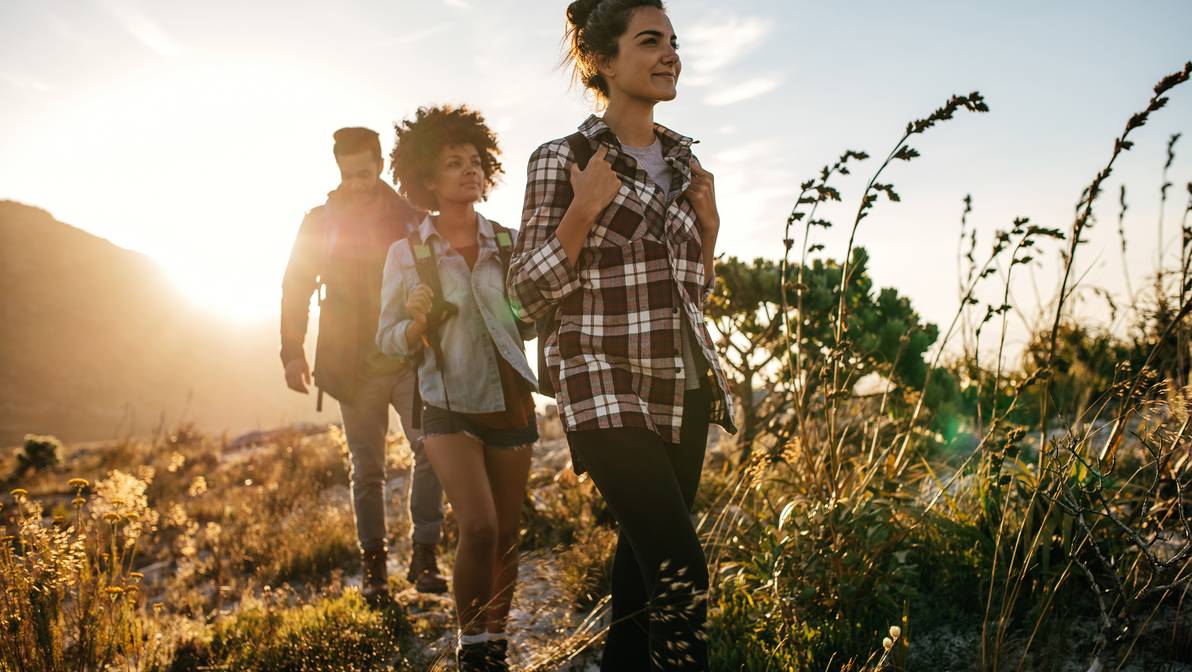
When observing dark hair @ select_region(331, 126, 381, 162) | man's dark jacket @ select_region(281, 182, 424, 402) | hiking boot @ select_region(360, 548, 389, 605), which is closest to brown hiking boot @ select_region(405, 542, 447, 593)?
hiking boot @ select_region(360, 548, 389, 605)

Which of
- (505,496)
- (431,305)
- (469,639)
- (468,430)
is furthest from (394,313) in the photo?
(469,639)

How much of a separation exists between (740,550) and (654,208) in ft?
6.70

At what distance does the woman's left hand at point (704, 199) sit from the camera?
7.52ft

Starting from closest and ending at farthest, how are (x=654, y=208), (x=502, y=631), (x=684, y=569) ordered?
(x=684, y=569), (x=654, y=208), (x=502, y=631)

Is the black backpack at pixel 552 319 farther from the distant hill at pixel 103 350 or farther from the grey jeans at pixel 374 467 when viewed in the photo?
the distant hill at pixel 103 350

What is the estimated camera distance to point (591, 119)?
2.27m

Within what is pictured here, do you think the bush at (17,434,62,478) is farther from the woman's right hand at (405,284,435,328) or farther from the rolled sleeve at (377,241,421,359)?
the woman's right hand at (405,284,435,328)

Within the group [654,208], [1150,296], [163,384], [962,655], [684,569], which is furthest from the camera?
[163,384]

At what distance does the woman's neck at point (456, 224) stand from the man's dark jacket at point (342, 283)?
0.90m

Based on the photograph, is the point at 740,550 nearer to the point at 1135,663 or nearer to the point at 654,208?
the point at 1135,663

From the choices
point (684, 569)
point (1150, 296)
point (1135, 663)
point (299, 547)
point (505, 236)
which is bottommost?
point (299, 547)

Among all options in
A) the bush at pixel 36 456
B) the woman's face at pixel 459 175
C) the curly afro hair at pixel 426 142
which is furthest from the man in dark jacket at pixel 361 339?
the bush at pixel 36 456

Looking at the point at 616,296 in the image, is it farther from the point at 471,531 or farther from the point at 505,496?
the point at 505,496

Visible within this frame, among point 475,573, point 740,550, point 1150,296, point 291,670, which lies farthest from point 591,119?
point 1150,296
